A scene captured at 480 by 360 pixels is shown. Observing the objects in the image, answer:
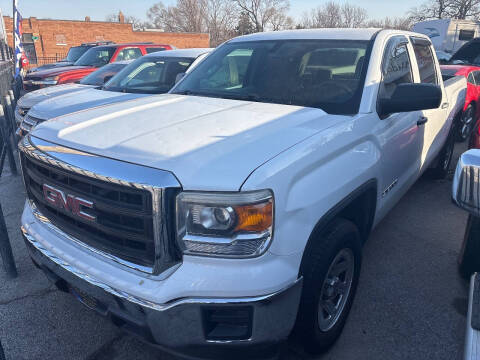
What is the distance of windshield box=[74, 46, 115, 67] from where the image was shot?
420 inches

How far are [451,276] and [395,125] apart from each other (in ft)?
4.68

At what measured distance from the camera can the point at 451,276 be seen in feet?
10.8

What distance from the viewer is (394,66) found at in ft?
10.2

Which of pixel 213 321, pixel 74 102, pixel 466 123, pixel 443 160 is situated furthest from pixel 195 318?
pixel 466 123

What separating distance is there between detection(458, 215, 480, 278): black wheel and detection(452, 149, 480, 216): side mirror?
1.73 meters

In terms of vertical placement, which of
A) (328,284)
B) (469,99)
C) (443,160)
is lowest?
(443,160)

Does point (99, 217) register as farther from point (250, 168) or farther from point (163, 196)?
point (250, 168)

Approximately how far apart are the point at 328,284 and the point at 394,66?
191 cm

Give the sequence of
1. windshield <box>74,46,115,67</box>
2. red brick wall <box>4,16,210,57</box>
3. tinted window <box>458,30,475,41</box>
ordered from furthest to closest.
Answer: red brick wall <box>4,16,210,57</box>, tinted window <box>458,30,475,41</box>, windshield <box>74,46,115,67</box>

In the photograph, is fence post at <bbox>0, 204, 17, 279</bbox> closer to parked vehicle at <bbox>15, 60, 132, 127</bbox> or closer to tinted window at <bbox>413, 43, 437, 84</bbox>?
parked vehicle at <bbox>15, 60, 132, 127</bbox>

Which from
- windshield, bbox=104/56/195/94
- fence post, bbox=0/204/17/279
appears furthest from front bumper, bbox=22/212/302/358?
windshield, bbox=104/56/195/94

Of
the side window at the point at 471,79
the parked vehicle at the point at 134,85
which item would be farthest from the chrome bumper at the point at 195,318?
the side window at the point at 471,79

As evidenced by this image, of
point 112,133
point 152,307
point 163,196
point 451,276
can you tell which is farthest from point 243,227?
point 451,276

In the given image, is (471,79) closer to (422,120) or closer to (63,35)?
(422,120)
